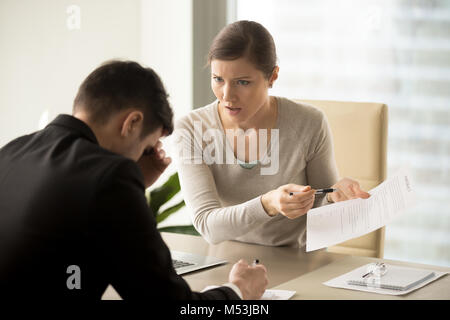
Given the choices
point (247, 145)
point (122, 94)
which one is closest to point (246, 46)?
point (247, 145)

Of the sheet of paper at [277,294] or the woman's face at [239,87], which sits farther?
the woman's face at [239,87]

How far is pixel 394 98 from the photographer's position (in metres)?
3.00

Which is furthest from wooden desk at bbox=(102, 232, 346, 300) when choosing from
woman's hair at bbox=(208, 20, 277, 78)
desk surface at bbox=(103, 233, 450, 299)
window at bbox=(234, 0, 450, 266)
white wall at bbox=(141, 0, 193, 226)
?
white wall at bbox=(141, 0, 193, 226)

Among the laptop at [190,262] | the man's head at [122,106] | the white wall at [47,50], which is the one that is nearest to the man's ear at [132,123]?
the man's head at [122,106]

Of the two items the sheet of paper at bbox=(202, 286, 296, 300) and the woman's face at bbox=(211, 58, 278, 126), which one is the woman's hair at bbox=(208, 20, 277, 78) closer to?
the woman's face at bbox=(211, 58, 278, 126)

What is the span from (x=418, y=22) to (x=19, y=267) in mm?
2405

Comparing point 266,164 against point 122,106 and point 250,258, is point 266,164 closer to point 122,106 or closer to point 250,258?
point 250,258

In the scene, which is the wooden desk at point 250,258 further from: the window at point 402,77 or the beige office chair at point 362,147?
the window at point 402,77

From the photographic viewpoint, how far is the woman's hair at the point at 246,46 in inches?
72.4

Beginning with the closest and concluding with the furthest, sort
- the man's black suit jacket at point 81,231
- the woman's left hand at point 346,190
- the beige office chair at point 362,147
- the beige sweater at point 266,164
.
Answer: the man's black suit jacket at point 81,231 < the woman's left hand at point 346,190 < the beige sweater at point 266,164 < the beige office chair at point 362,147

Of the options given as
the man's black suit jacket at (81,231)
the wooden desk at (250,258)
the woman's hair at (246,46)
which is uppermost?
the woman's hair at (246,46)

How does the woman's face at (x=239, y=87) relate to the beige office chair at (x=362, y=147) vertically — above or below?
above

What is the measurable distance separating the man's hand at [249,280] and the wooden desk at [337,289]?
10cm

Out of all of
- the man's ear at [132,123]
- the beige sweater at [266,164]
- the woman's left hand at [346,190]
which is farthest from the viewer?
the beige sweater at [266,164]
